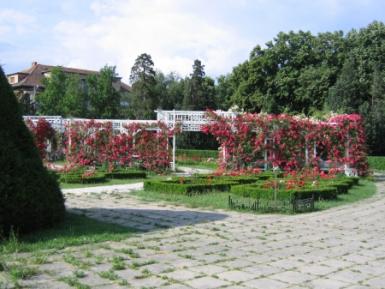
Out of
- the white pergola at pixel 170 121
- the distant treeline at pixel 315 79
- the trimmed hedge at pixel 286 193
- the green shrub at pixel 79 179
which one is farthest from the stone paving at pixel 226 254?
the distant treeline at pixel 315 79

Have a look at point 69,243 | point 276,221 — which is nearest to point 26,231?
point 69,243

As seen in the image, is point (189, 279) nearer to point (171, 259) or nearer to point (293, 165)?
point (171, 259)

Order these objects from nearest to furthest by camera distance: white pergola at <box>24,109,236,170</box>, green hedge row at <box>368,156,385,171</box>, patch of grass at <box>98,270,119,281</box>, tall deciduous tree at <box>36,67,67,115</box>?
patch of grass at <box>98,270,119,281</box> < white pergola at <box>24,109,236,170</box> < green hedge row at <box>368,156,385,171</box> < tall deciduous tree at <box>36,67,67,115</box>

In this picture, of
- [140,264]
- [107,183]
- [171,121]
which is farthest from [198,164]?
[140,264]

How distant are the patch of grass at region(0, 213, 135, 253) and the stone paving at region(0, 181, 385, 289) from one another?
0.25m

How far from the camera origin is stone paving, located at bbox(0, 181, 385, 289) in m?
5.45

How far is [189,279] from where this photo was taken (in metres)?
5.47

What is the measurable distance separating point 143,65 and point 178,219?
48.3m

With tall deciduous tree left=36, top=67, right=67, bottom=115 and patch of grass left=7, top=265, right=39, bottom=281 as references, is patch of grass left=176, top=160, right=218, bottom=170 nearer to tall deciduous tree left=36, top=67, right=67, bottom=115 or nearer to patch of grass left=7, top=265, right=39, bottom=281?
patch of grass left=7, top=265, right=39, bottom=281

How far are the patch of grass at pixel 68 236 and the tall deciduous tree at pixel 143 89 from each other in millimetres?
45740

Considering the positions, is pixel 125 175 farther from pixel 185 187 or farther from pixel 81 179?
pixel 185 187

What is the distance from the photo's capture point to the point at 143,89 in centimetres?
5566

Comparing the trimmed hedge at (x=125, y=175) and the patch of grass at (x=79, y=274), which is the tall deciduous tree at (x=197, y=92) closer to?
the trimmed hedge at (x=125, y=175)

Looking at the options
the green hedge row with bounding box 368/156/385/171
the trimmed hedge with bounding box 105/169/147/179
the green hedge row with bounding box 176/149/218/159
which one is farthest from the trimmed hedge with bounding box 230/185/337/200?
the green hedge row with bounding box 176/149/218/159
